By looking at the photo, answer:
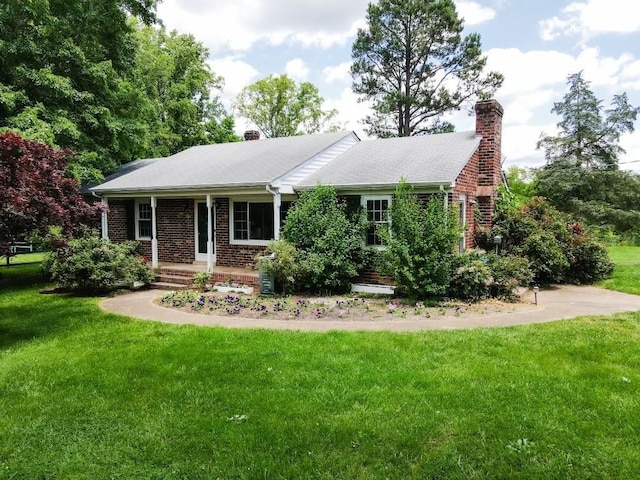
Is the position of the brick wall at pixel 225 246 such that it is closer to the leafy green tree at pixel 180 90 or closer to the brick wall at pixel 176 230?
the brick wall at pixel 176 230

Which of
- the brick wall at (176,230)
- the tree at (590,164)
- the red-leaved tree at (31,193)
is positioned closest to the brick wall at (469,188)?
the brick wall at (176,230)

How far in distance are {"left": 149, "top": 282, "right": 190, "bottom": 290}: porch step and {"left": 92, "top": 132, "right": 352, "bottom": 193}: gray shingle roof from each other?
2.71 meters

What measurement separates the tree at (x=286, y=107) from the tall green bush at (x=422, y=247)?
108 feet

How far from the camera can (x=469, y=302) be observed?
946 cm

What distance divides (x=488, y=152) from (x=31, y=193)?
11.0 meters

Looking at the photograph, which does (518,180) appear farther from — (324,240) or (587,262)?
(324,240)

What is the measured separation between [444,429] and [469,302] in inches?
230

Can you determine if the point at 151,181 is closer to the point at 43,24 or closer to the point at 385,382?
the point at 43,24

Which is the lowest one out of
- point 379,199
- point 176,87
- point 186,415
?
point 186,415

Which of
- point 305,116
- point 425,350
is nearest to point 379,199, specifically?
point 425,350

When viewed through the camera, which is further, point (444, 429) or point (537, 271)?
point (537, 271)

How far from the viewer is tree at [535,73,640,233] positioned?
23938mm

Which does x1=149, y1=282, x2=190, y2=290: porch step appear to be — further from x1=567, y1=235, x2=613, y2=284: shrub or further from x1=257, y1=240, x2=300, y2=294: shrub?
x1=567, y1=235, x2=613, y2=284: shrub

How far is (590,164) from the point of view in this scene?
83.5ft
